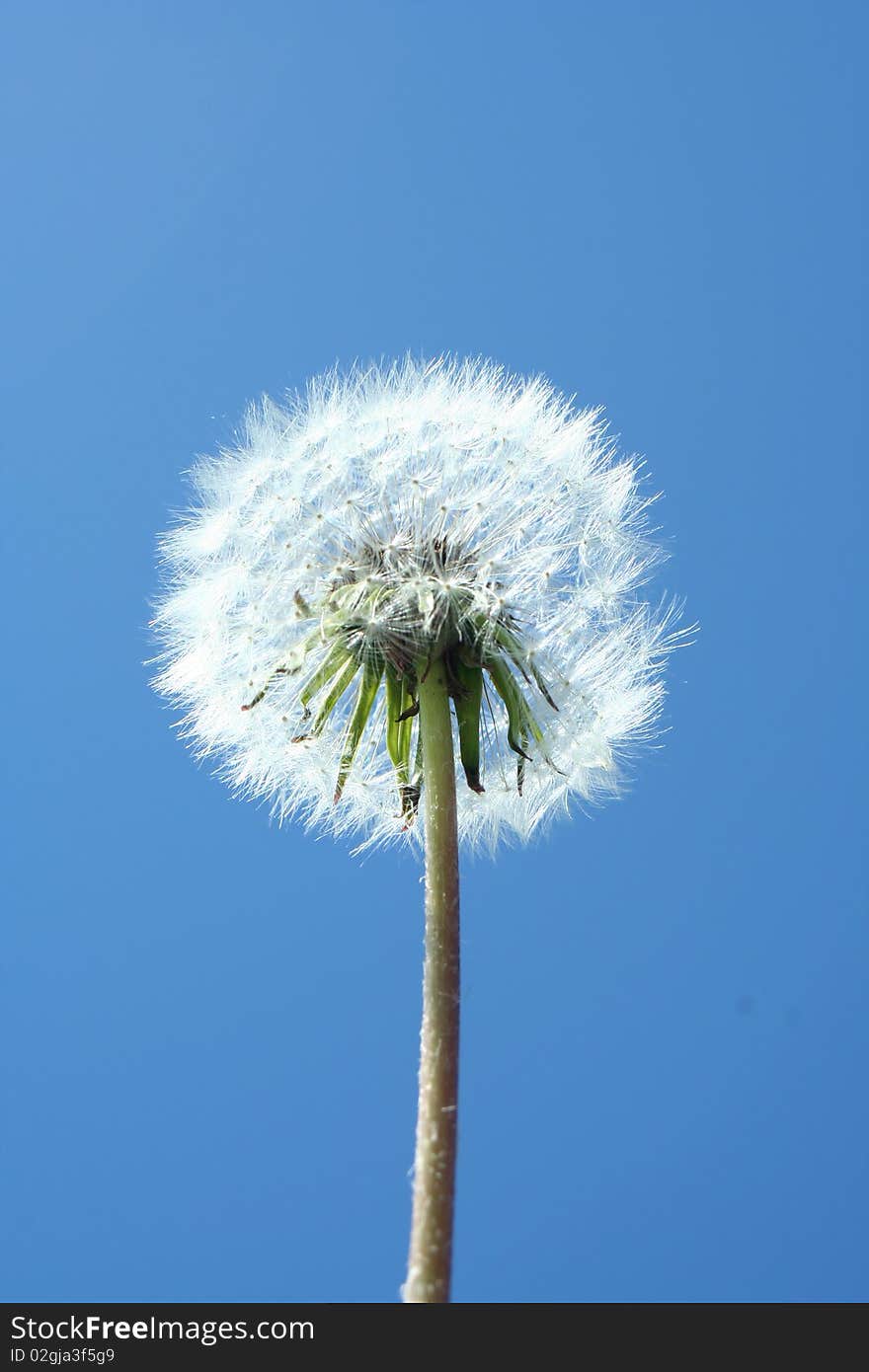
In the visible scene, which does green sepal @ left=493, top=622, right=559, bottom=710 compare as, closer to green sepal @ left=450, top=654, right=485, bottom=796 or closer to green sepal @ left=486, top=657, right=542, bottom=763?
green sepal @ left=486, top=657, right=542, bottom=763

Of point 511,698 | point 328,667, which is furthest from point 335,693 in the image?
point 511,698

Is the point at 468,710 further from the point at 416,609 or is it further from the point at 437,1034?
the point at 437,1034

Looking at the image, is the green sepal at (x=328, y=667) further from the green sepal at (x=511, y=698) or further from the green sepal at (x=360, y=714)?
the green sepal at (x=511, y=698)

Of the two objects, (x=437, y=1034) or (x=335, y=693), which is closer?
(x=437, y=1034)

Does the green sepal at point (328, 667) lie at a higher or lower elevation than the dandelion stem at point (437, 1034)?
higher

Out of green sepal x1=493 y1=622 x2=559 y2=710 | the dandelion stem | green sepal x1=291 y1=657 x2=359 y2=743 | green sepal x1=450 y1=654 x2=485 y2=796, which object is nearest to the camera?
the dandelion stem

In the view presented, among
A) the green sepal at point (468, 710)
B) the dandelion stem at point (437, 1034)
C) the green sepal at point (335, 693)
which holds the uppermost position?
the green sepal at point (335, 693)
